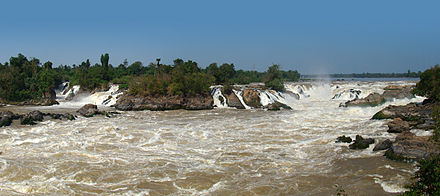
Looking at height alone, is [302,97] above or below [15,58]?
below

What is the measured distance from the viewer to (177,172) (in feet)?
49.2

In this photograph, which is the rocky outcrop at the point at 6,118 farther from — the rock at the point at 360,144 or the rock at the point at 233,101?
the rock at the point at 360,144

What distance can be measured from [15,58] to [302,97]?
160 ft

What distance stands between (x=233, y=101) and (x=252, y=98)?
232 cm

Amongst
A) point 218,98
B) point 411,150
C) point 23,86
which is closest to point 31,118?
point 218,98

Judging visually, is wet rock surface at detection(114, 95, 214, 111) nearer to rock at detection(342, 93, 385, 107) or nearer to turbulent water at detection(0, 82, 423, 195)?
turbulent water at detection(0, 82, 423, 195)

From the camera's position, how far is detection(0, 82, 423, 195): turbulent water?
13.1 m

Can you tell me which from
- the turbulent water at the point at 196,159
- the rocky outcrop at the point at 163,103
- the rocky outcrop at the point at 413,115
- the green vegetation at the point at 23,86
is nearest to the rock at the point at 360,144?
the turbulent water at the point at 196,159

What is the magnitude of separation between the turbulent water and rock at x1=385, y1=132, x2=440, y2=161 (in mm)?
518

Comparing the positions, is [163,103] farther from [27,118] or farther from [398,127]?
[398,127]

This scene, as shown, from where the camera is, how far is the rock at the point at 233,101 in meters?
39.5

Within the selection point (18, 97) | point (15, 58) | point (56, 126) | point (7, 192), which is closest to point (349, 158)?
point (7, 192)

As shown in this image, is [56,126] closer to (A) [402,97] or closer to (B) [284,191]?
(B) [284,191]

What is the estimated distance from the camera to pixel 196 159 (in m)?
17.0
